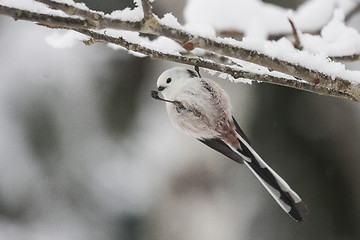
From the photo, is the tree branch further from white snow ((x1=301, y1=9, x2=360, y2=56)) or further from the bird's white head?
the bird's white head

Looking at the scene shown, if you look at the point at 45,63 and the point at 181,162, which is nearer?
the point at 181,162

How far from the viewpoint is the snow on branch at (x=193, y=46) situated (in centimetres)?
105

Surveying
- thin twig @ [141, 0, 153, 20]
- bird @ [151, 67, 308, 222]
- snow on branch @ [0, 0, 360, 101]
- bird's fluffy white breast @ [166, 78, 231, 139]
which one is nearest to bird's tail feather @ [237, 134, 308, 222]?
bird @ [151, 67, 308, 222]

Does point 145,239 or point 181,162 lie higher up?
point 181,162

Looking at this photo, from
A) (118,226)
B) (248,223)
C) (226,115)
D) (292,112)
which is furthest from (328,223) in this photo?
(226,115)

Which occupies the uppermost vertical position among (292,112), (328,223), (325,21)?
(292,112)

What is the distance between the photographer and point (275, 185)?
1.81 m

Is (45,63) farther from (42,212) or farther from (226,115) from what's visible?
(226,115)

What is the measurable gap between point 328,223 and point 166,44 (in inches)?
132

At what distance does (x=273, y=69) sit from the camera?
1269 mm

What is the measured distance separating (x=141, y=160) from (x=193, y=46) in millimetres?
3399

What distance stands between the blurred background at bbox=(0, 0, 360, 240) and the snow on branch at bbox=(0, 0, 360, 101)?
284cm

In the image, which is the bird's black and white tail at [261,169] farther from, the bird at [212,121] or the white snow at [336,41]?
the white snow at [336,41]

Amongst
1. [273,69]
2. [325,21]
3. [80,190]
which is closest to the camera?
[273,69]
